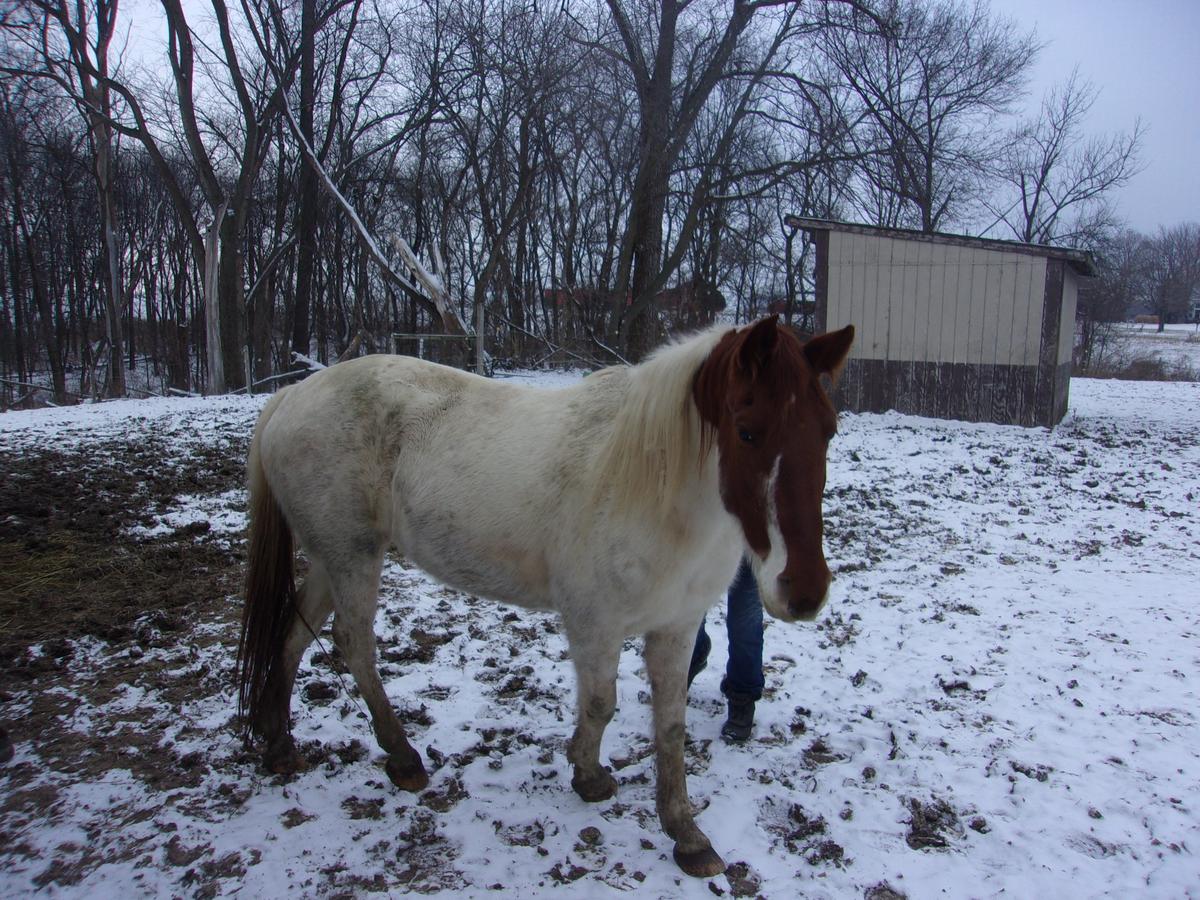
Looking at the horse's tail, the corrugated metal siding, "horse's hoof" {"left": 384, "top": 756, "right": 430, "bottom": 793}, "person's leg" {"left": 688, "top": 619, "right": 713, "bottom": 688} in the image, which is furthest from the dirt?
the corrugated metal siding

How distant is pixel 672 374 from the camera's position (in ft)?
7.23

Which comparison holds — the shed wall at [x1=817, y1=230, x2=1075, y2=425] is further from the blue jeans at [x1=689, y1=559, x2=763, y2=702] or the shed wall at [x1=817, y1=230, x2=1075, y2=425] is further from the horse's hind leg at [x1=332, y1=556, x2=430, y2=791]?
the horse's hind leg at [x1=332, y1=556, x2=430, y2=791]

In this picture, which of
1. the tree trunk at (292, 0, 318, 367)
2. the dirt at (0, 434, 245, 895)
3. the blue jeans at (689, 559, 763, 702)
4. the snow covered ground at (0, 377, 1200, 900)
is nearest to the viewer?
the snow covered ground at (0, 377, 1200, 900)

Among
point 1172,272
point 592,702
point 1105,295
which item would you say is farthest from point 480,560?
point 1172,272

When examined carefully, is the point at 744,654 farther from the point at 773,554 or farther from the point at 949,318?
the point at 949,318

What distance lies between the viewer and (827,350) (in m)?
1.98

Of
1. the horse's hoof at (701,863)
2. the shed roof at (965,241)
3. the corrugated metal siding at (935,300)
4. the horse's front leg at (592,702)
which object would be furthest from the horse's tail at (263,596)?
the shed roof at (965,241)

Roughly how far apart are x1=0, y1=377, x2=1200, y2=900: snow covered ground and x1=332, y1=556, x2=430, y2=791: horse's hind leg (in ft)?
0.31

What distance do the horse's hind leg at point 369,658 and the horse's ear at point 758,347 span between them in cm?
177

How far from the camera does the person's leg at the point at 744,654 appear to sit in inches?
122

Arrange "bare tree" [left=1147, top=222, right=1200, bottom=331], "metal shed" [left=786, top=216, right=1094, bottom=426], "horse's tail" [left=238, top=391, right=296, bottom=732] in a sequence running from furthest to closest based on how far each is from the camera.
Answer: "bare tree" [left=1147, top=222, right=1200, bottom=331] < "metal shed" [left=786, top=216, right=1094, bottom=426] < "horse's tail" [left=238, top=391, right=296, bottom=732]

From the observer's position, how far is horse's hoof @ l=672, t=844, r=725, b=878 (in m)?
2.33

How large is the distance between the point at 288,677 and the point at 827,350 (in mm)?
2563

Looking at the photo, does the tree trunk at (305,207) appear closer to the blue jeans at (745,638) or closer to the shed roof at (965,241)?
the shed roof at (965,241)
